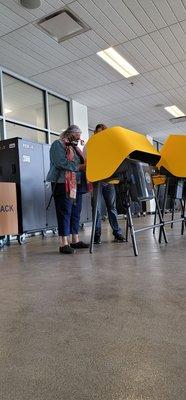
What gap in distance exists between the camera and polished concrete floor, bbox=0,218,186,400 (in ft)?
2.74

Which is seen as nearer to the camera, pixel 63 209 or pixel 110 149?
pixel 110 149

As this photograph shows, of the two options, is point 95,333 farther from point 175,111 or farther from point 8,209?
point 175,111

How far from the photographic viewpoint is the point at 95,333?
1.16 meters

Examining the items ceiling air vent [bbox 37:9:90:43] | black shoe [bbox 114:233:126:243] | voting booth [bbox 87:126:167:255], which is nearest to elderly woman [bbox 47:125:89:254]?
voting booth [bbox 87:126:167:255]

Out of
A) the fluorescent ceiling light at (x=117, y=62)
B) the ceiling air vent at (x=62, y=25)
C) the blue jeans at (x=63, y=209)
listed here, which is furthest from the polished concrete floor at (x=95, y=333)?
the fluorescent ceiling light at (x=117, y=62)

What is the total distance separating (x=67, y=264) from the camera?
249 centimetres

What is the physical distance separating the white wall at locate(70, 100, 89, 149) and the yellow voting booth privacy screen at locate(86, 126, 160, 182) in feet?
14.7

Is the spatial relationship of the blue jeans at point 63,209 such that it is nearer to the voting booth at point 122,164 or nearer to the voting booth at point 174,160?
the voting booth at point 122,164

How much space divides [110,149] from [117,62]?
11.0 ft

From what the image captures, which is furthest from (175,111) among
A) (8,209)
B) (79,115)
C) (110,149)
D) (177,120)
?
(110,149)

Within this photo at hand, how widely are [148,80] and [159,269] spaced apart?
16.9ft

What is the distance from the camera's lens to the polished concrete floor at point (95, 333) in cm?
83

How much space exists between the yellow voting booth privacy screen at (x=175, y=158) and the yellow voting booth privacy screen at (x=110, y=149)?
447mm

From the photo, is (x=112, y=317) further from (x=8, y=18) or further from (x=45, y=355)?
(x=8, y=18)
